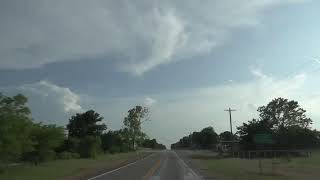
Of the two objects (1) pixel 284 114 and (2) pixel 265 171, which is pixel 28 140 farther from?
(1) pixel 284 114

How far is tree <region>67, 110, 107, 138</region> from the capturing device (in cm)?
11281

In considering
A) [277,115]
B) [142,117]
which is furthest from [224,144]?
[142,117]

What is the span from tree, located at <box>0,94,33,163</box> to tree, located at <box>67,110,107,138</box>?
70.7 metres

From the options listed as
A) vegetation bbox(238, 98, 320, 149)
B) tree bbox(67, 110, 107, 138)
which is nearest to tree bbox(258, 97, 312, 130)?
vegetation bbox(238, 98, 320, 149)

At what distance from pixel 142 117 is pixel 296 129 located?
50583 millimetres

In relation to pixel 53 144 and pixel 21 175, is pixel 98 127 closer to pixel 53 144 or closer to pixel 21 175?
pixel 53 144

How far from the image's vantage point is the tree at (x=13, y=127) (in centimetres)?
3678

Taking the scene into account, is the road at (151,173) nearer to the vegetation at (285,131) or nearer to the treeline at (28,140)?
the treeline at (28,140)

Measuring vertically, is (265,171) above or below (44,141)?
below

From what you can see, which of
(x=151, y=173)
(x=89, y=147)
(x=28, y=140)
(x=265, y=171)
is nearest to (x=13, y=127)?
(x=28, y=140)

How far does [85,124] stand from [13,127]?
7595 cm

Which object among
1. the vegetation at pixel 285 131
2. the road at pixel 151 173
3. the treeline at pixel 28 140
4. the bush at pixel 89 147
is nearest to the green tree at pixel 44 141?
the treeline at pixel 28 140

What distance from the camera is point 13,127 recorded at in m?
38.2

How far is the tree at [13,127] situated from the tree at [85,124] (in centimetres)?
7075
